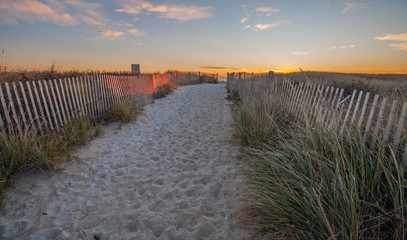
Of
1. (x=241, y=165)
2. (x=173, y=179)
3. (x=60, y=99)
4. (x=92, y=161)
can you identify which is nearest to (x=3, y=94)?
(x=60, y=99)

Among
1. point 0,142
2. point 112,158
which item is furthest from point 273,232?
point 0,142

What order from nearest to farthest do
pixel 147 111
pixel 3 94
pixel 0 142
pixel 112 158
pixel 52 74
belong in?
pixel 0 142, pixel 3 94, pixel 112 158, pixel 52 74, pixel 147 111

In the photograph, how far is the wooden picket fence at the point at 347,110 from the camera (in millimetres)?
2525

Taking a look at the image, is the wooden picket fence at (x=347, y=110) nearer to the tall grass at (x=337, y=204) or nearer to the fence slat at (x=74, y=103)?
the tall grass at (x=337, y=204)

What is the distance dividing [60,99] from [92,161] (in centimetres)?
208

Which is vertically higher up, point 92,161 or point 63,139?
point 63,139

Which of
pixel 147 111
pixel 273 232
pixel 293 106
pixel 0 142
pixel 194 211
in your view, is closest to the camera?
pixel 273 232

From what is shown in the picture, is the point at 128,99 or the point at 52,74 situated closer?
the point at 52,74

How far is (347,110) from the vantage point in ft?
11.1

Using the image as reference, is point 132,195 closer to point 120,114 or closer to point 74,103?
point 74,103

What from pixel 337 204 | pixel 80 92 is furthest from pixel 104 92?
pixel 337 204

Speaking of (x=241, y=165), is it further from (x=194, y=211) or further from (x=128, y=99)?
(x=128, y=99)

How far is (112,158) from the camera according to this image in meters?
4.52

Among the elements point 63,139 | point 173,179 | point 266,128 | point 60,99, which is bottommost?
point 173,179
